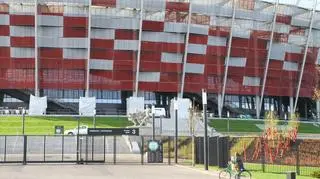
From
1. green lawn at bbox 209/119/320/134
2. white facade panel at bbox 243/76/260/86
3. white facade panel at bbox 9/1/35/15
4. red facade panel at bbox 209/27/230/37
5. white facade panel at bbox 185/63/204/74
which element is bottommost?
green lawn at bbox 209/119/320/134

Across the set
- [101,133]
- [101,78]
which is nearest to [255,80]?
[101,78]

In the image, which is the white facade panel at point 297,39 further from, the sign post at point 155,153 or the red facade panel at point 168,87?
the sign post at point 155,153

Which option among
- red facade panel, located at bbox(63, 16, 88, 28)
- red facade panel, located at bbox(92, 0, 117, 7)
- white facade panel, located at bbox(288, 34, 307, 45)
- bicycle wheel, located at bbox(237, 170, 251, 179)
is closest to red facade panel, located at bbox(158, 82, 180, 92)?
red facade panel, located at bbox(92, 0, 117, 7)

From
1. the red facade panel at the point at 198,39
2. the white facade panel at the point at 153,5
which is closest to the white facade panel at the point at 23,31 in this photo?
the white facade panel at the point at 153,5

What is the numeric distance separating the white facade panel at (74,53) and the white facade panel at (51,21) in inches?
150

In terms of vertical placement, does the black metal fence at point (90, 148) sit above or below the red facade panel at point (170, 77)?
below

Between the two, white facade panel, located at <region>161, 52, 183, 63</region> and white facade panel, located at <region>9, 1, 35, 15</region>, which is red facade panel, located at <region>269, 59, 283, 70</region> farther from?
white facade panel, located at <region>9, 1, 35, 15</region>

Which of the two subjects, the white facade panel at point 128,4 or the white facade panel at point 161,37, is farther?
the white facade panel at point 161,37

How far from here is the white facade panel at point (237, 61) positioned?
96625mm

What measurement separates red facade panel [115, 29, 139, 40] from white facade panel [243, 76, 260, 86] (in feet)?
64.9

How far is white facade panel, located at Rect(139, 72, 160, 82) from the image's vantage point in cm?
9219

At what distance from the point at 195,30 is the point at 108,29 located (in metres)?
13.2

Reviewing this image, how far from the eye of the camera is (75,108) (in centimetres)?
9325

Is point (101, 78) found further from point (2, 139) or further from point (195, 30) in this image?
point (2, 139)
